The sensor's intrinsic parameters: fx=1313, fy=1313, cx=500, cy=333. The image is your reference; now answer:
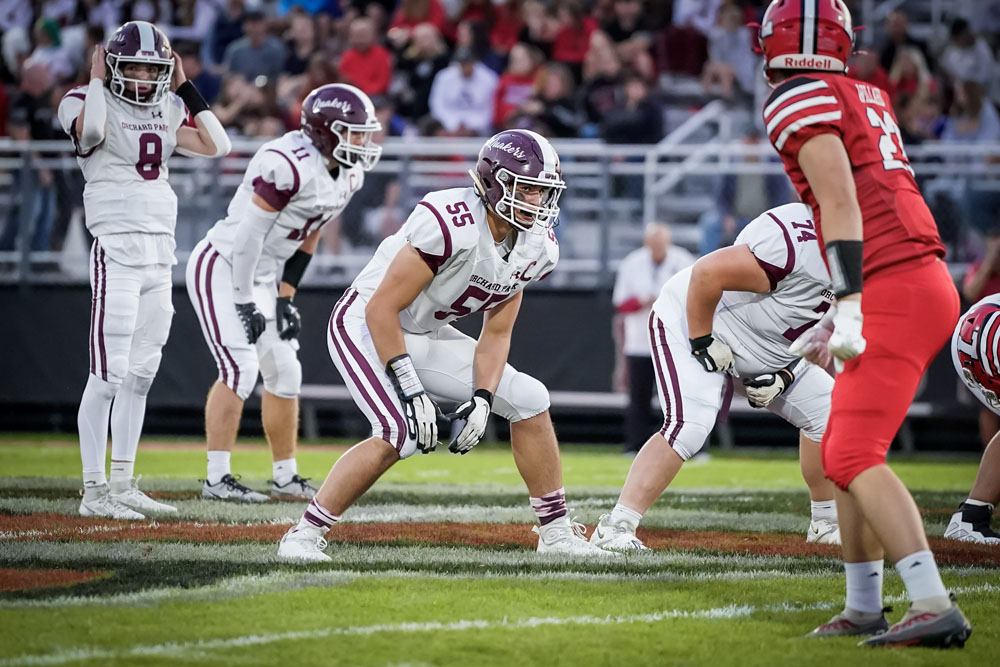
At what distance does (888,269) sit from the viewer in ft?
11.8

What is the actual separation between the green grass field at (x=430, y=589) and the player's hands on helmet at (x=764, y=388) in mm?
601

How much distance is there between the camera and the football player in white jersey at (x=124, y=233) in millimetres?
5965

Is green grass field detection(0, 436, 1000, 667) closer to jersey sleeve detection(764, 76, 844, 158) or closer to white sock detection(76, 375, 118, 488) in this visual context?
white sock detection(76, 375, 118, 488)

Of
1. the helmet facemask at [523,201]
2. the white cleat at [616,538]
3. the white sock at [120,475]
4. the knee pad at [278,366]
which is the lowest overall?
the white sock at [120,475]

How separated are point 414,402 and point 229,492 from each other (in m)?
2.54

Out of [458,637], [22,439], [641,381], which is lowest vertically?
[22,439]

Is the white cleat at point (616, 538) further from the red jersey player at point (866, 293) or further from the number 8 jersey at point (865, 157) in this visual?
the number 8 jersey at point (865, 157)

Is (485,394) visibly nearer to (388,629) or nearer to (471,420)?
(471,420)

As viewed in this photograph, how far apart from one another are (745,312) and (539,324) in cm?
583

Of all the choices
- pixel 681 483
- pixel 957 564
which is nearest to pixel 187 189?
pixel 681 483

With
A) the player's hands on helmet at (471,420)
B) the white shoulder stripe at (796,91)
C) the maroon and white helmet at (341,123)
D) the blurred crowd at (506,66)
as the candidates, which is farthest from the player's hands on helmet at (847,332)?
the blurred crowd at (506,66)

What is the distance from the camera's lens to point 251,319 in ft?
21.4

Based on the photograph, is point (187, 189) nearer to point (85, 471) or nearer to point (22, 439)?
point (22, 439)

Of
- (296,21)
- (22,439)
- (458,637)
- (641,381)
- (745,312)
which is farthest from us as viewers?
(296,21)
